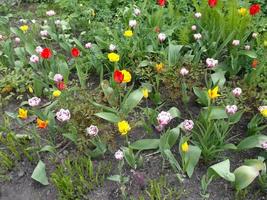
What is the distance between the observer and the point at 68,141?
2.92 m

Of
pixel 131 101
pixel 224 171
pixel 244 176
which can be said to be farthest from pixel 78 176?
pixel 244 176

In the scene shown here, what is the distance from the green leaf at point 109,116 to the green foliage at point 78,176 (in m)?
0.30

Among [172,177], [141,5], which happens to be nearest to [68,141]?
[172,177]

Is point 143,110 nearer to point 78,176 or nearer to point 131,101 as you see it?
point 131,101

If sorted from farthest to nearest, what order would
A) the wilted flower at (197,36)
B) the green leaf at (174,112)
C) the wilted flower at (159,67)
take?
the wilted flower at (197,36) → the wilted flower at (159,67) → the green leaf at (174,112)

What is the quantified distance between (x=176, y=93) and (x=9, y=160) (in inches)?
51.6

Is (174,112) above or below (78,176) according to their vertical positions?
above

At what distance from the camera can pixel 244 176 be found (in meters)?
2.39

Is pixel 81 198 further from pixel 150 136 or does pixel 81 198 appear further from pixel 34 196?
pixel 150 136

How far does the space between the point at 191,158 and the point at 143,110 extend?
56 centimetres

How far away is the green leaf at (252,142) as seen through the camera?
8.43 feet

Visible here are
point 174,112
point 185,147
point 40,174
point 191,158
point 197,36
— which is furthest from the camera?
point 197,36

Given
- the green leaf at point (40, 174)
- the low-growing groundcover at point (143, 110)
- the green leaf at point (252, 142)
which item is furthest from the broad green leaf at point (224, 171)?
the green leaf at point (40, 174)

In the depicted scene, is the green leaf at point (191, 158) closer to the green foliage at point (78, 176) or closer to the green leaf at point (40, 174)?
the green foliage at point (78, 176)
